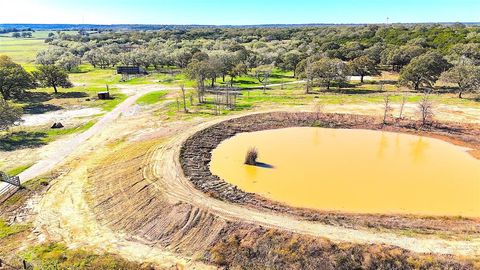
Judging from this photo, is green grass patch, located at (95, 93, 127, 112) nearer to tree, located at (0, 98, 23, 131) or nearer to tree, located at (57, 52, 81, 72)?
tree, located at (0, 98, 23, 131)

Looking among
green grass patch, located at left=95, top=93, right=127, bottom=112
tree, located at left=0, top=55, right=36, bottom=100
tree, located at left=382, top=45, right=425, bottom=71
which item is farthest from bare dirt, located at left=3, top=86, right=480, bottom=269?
tree, located at left=382, top=45, right=425, bottom=71

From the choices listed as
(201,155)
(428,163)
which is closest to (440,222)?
(428,163)

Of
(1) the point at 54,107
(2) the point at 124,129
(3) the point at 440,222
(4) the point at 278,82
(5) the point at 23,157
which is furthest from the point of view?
(4) the point at 278,82

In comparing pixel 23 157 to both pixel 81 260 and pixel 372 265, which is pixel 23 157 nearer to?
pixel 81 260

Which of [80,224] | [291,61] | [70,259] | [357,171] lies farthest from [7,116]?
[291,61]

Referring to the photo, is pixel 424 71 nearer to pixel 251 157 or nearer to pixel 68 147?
pixel 251 157

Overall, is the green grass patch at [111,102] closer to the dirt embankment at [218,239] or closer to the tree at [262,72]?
the tree at [262,72]
